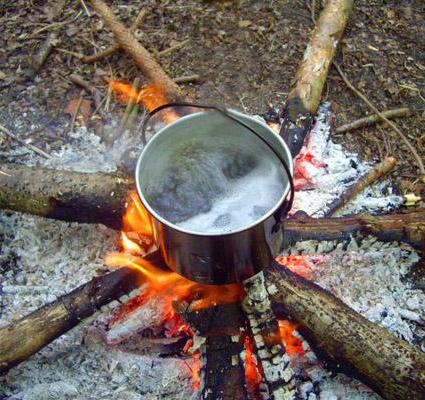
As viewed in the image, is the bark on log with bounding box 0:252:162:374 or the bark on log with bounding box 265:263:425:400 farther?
the bark on log with bounding box 0:252:162:374

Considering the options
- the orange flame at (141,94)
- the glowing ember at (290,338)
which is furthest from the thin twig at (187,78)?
the glowing ember at (290,338)

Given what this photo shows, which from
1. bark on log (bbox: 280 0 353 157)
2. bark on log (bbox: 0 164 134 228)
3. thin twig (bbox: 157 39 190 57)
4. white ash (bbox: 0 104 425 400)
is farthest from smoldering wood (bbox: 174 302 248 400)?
thin twig (bbox: 157 39 190 57)

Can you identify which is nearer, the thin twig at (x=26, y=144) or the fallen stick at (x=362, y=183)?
the fallen stick at (x=362, y=183)

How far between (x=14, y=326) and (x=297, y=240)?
1357 mm

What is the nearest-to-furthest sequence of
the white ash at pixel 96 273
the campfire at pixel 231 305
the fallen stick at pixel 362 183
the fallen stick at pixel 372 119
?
the campfire at pixel 231 305 → the white ash at pixel 96 273 → the fallen stick at pixel 362 183 → the fallen stick at pixel 372 119

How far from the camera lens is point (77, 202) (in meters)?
2.75

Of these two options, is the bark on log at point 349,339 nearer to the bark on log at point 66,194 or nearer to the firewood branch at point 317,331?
the firewood branch at point 317,331

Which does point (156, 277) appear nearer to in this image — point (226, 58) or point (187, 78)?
point (187, 78)

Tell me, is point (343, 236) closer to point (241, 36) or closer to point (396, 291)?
point (396, 291)

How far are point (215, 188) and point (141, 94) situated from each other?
1.37 m

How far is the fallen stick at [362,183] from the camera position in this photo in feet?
9.59

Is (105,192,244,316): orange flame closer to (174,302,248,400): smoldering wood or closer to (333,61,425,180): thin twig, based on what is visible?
(174,302,248,400): smoldering wood

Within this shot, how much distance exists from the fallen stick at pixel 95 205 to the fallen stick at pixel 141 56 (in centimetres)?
76

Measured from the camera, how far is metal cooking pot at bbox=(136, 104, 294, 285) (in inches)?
77.0
